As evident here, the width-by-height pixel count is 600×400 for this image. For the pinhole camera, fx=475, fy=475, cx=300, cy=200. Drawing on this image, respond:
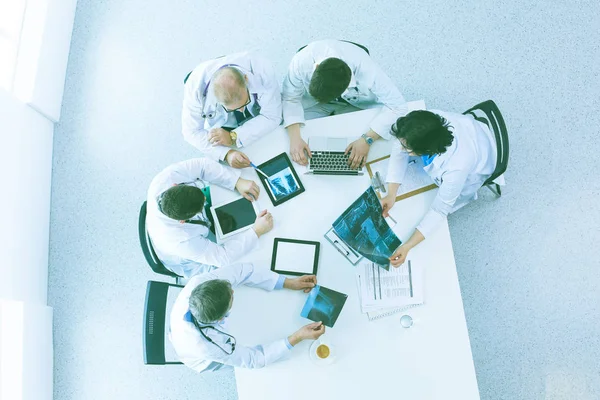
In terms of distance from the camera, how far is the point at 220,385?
273 cm

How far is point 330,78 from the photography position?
207 centimetres

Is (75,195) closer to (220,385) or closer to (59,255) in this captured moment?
(59,255)

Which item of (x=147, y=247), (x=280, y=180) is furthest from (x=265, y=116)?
(x=147, y=247)

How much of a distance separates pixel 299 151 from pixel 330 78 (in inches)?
14.5

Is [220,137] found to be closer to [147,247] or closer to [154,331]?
[147,247]

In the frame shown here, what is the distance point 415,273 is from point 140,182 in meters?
1.86

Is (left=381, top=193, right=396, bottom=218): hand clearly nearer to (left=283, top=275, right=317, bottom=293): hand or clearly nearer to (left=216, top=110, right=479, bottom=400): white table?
(left=216, top=110, right=479, bottom=400): white table

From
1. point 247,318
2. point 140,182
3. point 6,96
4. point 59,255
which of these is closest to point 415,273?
point 247,318

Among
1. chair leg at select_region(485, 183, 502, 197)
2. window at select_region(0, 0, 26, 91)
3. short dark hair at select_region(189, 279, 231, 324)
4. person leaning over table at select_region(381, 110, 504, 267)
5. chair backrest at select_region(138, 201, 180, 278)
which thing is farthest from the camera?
window at select_region(0, 0, 26, 91)

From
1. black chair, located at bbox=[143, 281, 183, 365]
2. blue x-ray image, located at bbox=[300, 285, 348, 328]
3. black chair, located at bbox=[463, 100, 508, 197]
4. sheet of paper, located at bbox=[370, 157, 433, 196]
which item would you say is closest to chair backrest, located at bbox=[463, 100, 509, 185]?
black chair, located at bbox=[463, 100, 508, 197]

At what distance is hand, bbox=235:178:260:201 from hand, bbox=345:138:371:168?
454 mm

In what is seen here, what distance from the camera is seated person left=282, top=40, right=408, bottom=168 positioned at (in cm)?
210

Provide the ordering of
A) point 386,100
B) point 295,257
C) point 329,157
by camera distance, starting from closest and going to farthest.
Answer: point 295,257 → point 329,157 → point 386,100

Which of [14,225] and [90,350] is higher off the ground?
[14,225]
